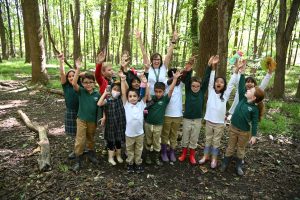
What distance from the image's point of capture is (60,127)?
722 centimetres

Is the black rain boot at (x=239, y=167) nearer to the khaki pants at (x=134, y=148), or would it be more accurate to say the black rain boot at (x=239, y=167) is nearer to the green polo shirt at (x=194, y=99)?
the green polo shirt at (x=194, y=99)

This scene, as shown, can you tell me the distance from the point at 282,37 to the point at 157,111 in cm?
861

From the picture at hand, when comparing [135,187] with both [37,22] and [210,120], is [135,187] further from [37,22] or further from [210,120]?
[37,22]

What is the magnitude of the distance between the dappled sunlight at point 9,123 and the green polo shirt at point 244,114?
592 centimetres

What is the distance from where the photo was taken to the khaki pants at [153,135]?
17.3ft

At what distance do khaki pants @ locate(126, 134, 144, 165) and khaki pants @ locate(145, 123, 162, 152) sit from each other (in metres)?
0.35

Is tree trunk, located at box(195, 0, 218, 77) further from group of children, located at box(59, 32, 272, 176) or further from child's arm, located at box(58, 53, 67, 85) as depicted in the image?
child's arm, located at box(58, 53, 67, 85)

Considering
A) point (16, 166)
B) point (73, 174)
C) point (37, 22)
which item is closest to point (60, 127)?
point (16, 166)

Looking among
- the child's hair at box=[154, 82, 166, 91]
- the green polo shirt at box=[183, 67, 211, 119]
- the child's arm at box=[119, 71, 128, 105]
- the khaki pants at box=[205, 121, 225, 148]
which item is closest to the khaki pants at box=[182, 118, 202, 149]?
the green polo shirt at box=[183, 67, 211, 119]

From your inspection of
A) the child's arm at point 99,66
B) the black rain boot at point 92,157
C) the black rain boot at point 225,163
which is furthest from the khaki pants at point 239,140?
the child's arm at point 99,66

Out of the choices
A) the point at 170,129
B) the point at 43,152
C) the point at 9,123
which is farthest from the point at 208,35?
the point at 9,123

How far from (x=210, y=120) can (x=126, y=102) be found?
71.6 inches

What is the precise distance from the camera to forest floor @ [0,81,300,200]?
4320 mm

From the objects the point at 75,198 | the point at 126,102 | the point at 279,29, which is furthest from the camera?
the point at 279,29
